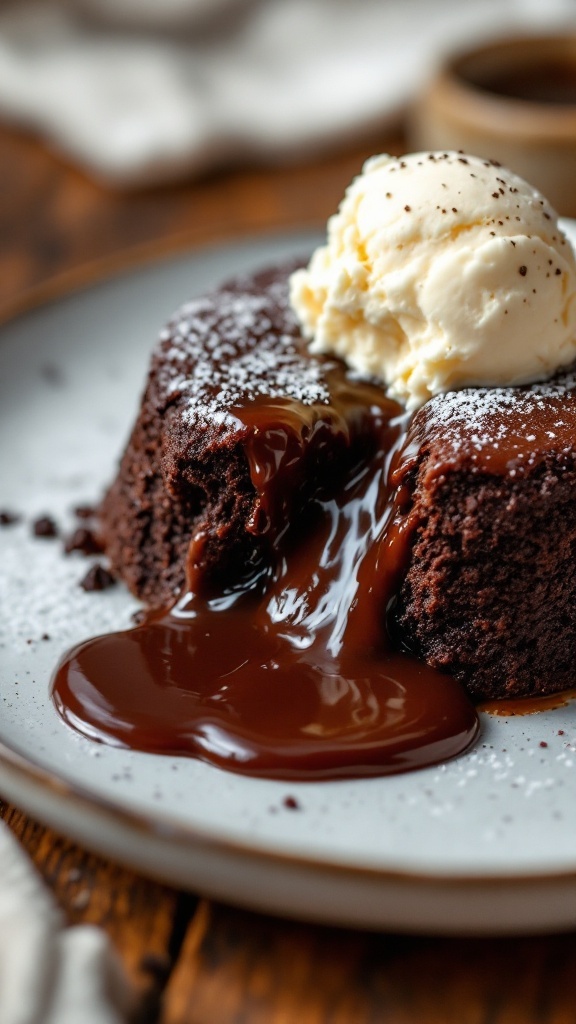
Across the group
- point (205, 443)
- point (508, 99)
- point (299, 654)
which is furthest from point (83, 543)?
point (508, 99)

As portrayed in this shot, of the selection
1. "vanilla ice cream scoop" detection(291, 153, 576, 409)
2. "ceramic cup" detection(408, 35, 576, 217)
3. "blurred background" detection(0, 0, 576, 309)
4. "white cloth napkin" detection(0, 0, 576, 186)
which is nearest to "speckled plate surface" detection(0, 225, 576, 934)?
"vanilla ice cream scoop" detection(291, 153, 576, 409)

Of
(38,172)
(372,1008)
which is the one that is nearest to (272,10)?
(38,172)

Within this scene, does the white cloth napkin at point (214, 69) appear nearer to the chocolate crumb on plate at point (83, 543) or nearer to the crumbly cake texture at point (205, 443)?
the crumbly cake texture at point (205, 443)

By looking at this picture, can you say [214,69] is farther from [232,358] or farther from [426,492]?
[426,492]

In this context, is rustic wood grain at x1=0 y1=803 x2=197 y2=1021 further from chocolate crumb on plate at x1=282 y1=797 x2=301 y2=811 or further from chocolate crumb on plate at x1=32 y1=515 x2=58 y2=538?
chocolate crumb on plate at x1=32 y1=515 x2=58 y2=538

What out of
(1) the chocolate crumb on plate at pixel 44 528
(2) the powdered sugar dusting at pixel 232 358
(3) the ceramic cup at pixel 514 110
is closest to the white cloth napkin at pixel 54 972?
(2) the powdered sugar dusting at pixel 232 358

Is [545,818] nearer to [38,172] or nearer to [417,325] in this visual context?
[417,325]
